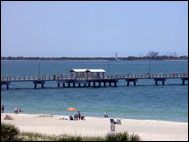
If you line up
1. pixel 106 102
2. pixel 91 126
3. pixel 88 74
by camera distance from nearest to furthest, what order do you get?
pixel 91 126
pixel 106 102
pixel 88 74

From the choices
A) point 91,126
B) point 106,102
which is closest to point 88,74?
point 106,102

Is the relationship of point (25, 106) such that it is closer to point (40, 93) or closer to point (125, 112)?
point (125, 112)

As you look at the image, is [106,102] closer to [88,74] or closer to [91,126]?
[88,74]

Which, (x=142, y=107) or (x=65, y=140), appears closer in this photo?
(x=65, y=140)

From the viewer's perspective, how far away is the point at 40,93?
70.3 meters

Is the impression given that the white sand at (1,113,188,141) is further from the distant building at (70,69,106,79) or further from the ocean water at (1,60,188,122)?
the distant building at (70,69,106,79)

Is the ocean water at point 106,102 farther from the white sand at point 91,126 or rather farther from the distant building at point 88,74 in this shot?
the white sand at point 91,126

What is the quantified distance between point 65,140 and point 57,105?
37.7 m

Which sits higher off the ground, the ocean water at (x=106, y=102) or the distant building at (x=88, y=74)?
the distant building at (x=88, y=74)

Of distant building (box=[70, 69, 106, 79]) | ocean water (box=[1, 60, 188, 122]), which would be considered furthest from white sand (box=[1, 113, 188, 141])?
distant building (box=[70, 69, 106, 79])

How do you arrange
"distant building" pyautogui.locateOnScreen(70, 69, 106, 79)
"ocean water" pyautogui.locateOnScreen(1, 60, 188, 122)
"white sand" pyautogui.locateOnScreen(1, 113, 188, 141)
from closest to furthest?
"white sand" pyautogui.locateOnScreen(1, 113, 188, 141) → "ocean water" pyautogui.locateOnScreen(1, 60, 188, 122) → "distant building" pyautogui.locateOnScreen(70, 69, 106, 79)

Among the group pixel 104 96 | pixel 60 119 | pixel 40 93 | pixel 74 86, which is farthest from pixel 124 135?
pixel 74 86

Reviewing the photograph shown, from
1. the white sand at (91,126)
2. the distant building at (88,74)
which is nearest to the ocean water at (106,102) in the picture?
the distant building at (88,74)

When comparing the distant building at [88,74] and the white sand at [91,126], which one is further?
the distant building at [88,74]
